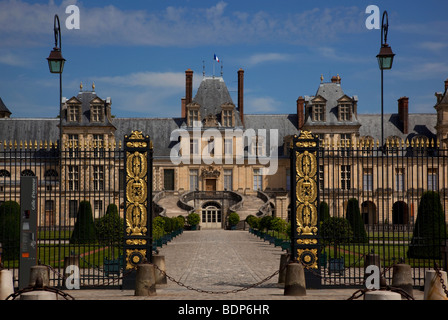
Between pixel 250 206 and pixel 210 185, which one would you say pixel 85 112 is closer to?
pixel 210 185

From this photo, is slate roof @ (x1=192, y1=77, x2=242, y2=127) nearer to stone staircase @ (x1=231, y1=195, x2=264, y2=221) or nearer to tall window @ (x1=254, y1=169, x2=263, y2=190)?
tall window @ (x1=254, y1=169, x2=263, y2=190)

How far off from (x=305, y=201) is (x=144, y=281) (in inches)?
138

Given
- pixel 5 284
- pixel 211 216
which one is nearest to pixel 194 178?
pixel 211 216

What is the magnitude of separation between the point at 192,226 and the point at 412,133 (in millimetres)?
18609

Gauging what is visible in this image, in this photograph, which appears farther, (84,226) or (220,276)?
(220,276)

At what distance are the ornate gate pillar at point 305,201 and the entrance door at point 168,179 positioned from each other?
1336 inches

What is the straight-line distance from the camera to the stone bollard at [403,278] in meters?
10.4

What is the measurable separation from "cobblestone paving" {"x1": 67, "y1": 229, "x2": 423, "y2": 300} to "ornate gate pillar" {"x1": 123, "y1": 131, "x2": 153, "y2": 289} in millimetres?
816

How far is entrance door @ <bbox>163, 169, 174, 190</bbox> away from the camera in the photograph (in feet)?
A: 148

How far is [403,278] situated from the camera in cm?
1045

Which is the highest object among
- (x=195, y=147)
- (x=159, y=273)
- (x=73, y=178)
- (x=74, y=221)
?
(x=195, y=147)

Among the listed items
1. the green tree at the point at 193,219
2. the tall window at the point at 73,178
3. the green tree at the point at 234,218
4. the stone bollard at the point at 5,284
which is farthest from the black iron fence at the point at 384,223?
the green tree at the point at 193,219
